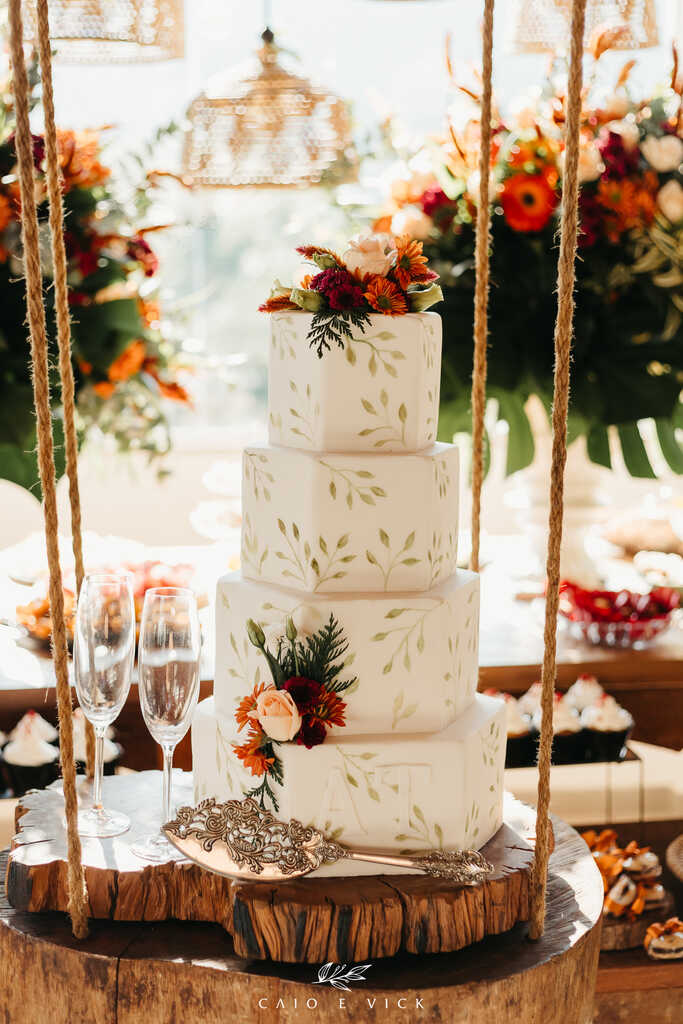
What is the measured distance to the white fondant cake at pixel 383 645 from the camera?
119 cm

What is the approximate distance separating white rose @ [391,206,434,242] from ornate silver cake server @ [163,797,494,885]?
1.29 metres

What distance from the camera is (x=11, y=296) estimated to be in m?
2.06

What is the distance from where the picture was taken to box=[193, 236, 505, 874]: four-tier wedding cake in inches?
46.4

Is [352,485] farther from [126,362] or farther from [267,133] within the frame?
[267,133]

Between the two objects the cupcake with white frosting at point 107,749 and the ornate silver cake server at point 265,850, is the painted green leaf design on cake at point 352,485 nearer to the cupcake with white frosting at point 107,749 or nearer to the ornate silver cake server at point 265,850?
the ornate silver cake server at point 265,850

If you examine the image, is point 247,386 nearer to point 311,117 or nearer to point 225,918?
point 311,117

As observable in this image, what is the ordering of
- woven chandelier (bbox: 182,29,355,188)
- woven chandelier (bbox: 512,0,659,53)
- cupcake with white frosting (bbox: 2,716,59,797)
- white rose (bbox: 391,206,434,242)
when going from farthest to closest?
woven chandelier (bbox: 512,0,659,53) → woven chandelier (bbox: 182,29,355,188) → white rose (bbox: 391,206,434,242) → cupcake with white frosting (bbox: 2,716,59,797)

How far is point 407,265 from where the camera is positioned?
3.92ft

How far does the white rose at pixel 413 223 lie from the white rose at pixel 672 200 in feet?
1.38

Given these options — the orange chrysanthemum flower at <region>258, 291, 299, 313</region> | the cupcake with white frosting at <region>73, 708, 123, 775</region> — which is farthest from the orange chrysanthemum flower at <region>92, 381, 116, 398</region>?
the orange chrysanthemum flower at <region>258, 291, 299, 313</region>

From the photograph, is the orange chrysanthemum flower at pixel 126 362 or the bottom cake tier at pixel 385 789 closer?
the bottom cake tier at pixel 385 789

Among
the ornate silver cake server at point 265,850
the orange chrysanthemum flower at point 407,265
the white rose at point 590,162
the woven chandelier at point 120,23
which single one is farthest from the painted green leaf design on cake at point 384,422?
the woven chandelier at point 120,23

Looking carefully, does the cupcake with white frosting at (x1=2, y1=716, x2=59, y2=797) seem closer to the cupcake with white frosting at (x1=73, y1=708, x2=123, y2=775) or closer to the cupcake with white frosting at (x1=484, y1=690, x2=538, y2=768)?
the cupcake with white frosting at (x1=73, y1=708, x2=123, y2=775)

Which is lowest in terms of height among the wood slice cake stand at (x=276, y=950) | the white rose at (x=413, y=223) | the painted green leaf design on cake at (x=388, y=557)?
the wood slice cake stand at (x=276, y=950)
